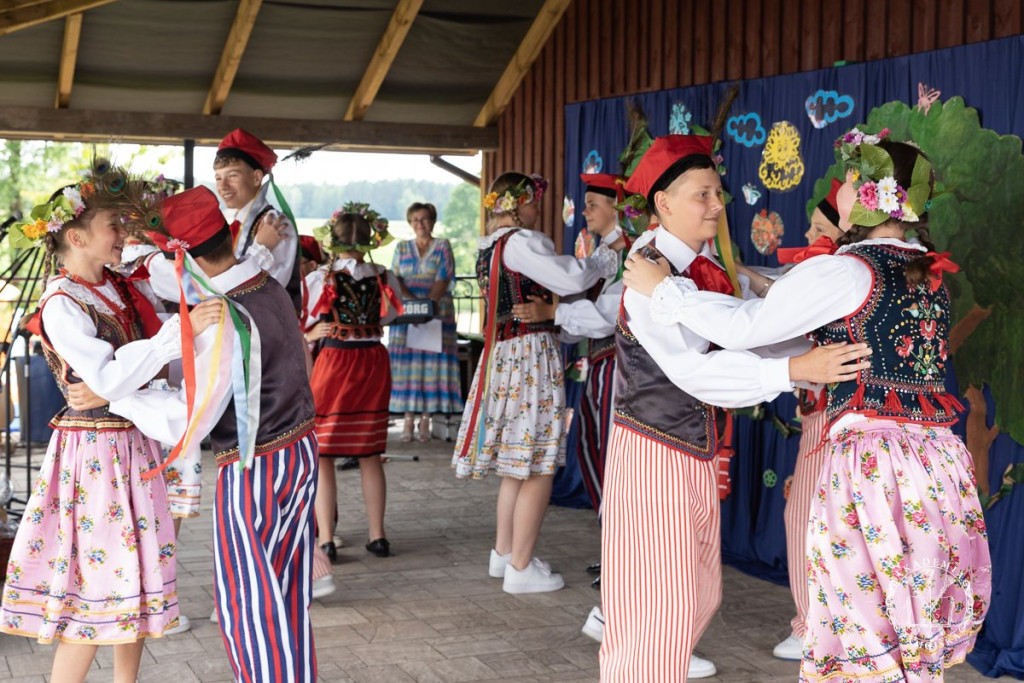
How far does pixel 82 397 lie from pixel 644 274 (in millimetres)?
1457

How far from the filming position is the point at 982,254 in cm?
407

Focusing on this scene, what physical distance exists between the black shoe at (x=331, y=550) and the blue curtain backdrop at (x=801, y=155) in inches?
67.4

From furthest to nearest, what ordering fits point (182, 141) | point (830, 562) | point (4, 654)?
1. point (182, 141)
2. point (4, 654)
3. point (830, 562)

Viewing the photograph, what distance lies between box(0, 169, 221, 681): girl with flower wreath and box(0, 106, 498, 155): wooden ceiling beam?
4.50 meters

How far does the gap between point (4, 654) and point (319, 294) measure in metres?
2.08

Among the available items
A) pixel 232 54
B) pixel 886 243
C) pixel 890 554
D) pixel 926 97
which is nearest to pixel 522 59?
pixel 232 54

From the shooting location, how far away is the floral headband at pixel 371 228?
18.2 feet

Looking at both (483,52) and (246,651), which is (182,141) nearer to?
(483,52)

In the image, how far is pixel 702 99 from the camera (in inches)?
220

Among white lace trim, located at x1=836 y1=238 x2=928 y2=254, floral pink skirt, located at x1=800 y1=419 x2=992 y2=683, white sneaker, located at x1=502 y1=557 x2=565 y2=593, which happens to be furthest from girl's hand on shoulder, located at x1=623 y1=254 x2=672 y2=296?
white sneaker, located at x1=502 y1=557 x2=565 y2=593

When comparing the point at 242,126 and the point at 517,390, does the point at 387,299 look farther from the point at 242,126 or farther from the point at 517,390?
the point at 242,126

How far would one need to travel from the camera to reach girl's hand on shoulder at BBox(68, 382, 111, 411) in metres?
3.11

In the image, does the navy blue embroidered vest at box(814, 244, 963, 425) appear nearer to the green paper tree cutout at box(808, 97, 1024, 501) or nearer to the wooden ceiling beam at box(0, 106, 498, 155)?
the green paper tree cutout at box(808, 97, 1024, 501)

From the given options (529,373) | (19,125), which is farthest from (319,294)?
(19,125)
